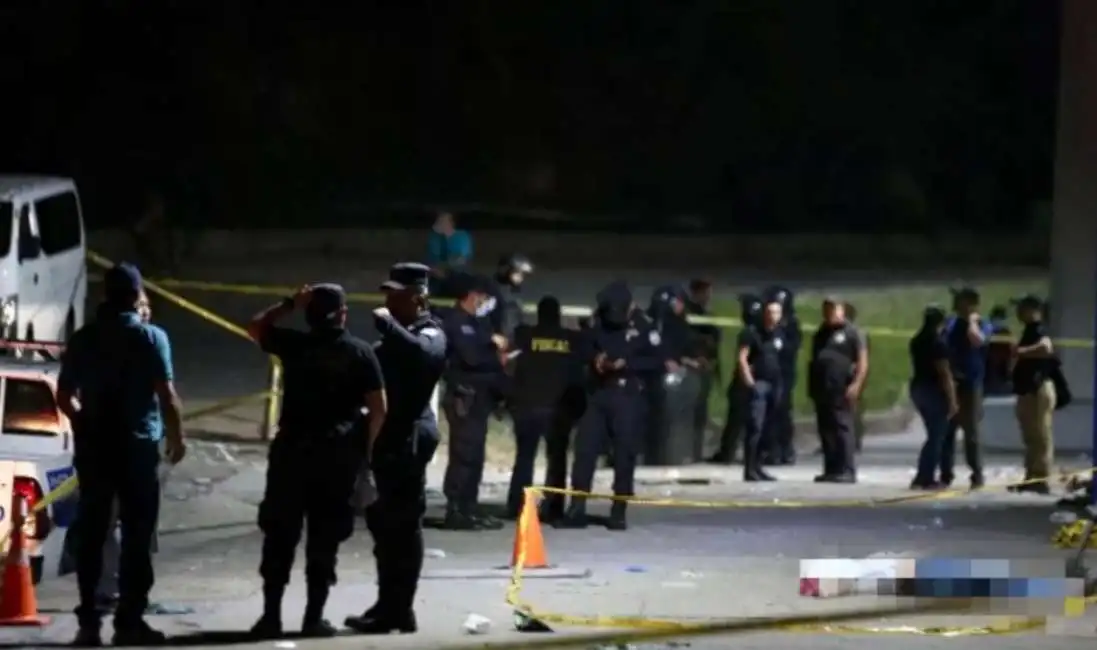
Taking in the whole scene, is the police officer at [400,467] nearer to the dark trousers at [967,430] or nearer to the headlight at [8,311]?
the headlight at [8,311]

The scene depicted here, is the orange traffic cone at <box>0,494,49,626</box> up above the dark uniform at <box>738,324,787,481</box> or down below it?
below

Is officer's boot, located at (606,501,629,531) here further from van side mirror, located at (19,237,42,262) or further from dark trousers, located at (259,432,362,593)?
van side mirror, located at (19,237,42,262)

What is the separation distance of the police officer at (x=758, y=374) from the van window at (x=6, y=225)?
6.27 metres

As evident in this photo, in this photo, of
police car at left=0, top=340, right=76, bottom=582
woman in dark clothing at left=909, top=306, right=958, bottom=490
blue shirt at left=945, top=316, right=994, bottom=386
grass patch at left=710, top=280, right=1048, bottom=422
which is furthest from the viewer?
grass patch at left=710, top=280, right=1048, bottom=422

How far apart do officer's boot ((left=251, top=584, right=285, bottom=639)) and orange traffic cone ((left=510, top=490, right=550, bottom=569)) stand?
2.36 m

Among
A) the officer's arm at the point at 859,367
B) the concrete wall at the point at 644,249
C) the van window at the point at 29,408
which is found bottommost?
the van window at the point at 29,408

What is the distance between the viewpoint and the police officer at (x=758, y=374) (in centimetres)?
1788

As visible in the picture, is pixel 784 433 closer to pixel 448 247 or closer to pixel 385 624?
pixel 448 247

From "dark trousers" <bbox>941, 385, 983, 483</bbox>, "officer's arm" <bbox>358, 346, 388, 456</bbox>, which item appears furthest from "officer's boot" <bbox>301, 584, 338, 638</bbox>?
"dark trousers" <bbox>941, 385, 983, 483</bbox>

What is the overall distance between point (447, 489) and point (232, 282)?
14.2 m

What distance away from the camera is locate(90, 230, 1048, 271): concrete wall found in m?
33.2

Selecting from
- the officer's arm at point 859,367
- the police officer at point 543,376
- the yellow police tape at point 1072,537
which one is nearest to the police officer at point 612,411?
the police officer at point 543,376

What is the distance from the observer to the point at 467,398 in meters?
14.3

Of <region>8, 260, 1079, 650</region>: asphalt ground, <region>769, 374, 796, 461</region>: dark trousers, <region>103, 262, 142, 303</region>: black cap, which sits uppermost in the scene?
<region>103, 262, 142, 303</region>: black cap
